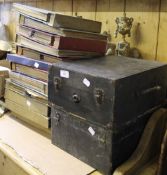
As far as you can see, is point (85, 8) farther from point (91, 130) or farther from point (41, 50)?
point (91, 130)

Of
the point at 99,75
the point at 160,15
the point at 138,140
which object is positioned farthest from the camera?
the point at 160,15

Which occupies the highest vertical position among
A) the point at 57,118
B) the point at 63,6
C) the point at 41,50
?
the point at 63,6

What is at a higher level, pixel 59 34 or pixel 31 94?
pixel 59 34

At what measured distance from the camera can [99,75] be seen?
Answer: 0.82 metres

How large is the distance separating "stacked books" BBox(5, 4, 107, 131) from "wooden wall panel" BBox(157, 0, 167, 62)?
0.80 ft

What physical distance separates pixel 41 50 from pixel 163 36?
532 mm

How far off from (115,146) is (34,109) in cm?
46

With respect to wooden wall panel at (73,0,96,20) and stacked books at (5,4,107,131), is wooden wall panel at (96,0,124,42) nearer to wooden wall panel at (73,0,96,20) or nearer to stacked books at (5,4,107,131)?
wooden wall panel at (73,0,96,20)

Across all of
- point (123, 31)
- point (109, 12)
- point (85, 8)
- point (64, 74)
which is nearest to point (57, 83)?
point (64, 74)

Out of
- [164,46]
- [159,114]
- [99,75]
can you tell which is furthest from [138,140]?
[164,46]

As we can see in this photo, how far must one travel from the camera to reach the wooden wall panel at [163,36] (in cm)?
111

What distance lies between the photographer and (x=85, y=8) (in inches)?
58.7

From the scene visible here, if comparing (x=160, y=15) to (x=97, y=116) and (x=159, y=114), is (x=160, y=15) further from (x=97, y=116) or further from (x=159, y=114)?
(x=97, y=116)

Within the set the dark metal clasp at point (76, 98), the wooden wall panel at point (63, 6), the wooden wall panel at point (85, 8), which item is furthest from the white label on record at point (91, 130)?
the wooden wall panel at point (63, 6)
